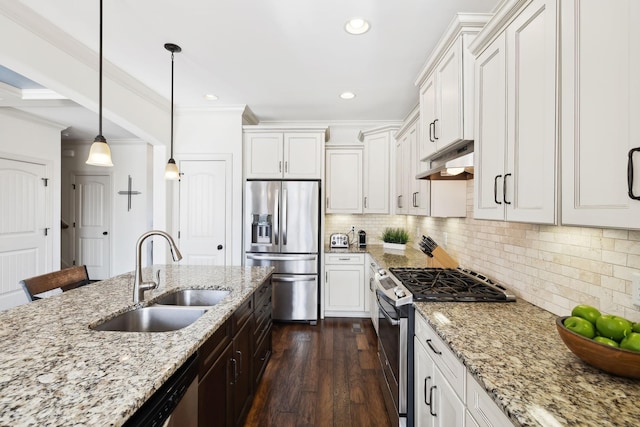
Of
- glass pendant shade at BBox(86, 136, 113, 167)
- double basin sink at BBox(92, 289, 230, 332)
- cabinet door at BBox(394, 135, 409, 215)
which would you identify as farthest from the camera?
cabinet door at BBox(394, 135, 409, 215)

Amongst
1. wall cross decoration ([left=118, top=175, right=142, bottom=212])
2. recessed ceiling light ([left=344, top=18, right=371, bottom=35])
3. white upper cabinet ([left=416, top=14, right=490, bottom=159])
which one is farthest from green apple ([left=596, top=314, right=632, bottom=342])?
wall cross decoration ([left=118, top=175, right=142, bottom=212])

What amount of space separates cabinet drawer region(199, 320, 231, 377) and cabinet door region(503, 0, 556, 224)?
147cm

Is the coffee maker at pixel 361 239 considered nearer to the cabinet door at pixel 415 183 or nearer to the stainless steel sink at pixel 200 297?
the cabinet door at pixel 415 183

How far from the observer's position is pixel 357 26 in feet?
6.70

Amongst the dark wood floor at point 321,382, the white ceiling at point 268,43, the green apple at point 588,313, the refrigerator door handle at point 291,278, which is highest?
the white ceiling at point 268,43

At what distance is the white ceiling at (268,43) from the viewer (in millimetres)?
1881

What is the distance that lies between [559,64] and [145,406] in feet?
5.68

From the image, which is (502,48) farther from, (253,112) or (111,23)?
(253,112)

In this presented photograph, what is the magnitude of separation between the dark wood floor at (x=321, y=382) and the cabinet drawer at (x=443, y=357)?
900 millimetres

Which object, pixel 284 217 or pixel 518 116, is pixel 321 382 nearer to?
pixel 284 217

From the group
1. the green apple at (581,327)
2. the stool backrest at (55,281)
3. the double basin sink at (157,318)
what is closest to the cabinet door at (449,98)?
the green apple at (581,327)

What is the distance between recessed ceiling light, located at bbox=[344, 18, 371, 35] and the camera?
1993 mm

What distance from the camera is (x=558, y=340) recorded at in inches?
43.9

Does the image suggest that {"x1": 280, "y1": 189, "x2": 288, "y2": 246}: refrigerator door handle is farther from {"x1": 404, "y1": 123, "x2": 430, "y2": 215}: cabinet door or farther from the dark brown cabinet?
{"x1": 404, "y1": 123, "x2": 430, "y2": 215}: cabinet door
